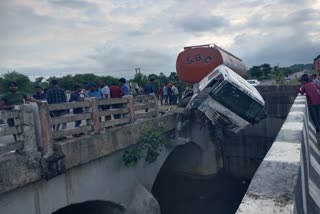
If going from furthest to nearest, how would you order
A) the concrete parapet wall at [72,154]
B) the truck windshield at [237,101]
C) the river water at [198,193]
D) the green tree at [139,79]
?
the green tree at [139,79] < the river water at [198,193] < the truck windshield at [237,101] < the concrete parapet wall at [72,154]

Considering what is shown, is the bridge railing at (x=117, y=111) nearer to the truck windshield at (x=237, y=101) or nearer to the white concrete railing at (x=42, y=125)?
the white concrete railing at (x=42, y=125)

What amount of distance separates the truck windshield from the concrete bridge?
1.10m

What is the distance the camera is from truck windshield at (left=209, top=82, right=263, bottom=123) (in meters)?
9.02

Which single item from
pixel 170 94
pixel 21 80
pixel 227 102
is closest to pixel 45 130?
pixel 227 102

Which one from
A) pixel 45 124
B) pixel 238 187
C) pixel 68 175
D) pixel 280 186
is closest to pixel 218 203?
pixel 238 187

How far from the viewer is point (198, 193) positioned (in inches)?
493

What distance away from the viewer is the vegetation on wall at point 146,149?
24.2 feet

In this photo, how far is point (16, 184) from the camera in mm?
4520

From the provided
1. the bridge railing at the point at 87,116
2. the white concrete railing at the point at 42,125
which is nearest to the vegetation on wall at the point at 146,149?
the bridge railing at the point at 87,116

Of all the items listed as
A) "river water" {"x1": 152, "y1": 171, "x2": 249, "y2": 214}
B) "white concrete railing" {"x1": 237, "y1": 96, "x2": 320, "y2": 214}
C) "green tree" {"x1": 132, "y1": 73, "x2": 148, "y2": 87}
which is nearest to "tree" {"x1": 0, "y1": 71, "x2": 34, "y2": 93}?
"green tree" {"x1": 132, "y1": 73, "x2": 148, "y2": 87}

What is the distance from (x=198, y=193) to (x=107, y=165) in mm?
6928

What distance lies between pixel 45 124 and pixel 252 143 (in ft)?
36.9

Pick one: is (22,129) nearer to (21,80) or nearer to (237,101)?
(237,101)

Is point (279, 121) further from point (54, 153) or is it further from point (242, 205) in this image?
point (242, 205)
